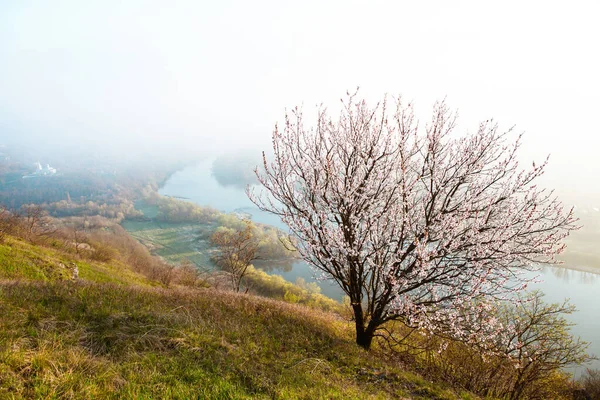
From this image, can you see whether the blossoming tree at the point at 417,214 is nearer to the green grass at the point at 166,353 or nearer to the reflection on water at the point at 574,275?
the green grass at the point at 166,353

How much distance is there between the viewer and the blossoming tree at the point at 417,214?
7480 mm

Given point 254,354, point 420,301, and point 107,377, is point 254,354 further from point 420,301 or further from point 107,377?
point 420,301

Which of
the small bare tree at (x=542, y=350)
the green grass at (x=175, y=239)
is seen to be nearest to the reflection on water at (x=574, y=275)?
the small bare tree at (x=542, y=350)

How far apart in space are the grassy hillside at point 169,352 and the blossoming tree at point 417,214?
6.72 feet

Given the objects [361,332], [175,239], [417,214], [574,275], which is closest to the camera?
[417,214]

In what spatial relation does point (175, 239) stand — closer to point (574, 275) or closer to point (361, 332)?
point (361, 332)

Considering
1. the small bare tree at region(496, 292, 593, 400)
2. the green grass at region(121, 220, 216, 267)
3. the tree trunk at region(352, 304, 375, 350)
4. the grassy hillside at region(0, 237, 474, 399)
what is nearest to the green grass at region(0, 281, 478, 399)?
the grassy hillside at region(0, 237, 474, 399)

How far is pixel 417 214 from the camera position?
8.60 meters

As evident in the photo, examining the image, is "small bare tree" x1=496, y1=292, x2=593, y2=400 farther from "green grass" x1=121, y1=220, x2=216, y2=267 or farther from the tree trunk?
"green grass" x1=121, y1=220, x2=216, y2=267

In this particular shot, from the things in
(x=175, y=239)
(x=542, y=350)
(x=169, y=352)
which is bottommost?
(x=175, y=239)

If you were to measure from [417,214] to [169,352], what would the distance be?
742 centimetres

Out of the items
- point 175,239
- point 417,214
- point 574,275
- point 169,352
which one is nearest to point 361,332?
point 417,214

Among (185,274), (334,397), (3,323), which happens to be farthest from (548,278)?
(3,323)

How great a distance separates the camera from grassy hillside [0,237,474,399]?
396cm
